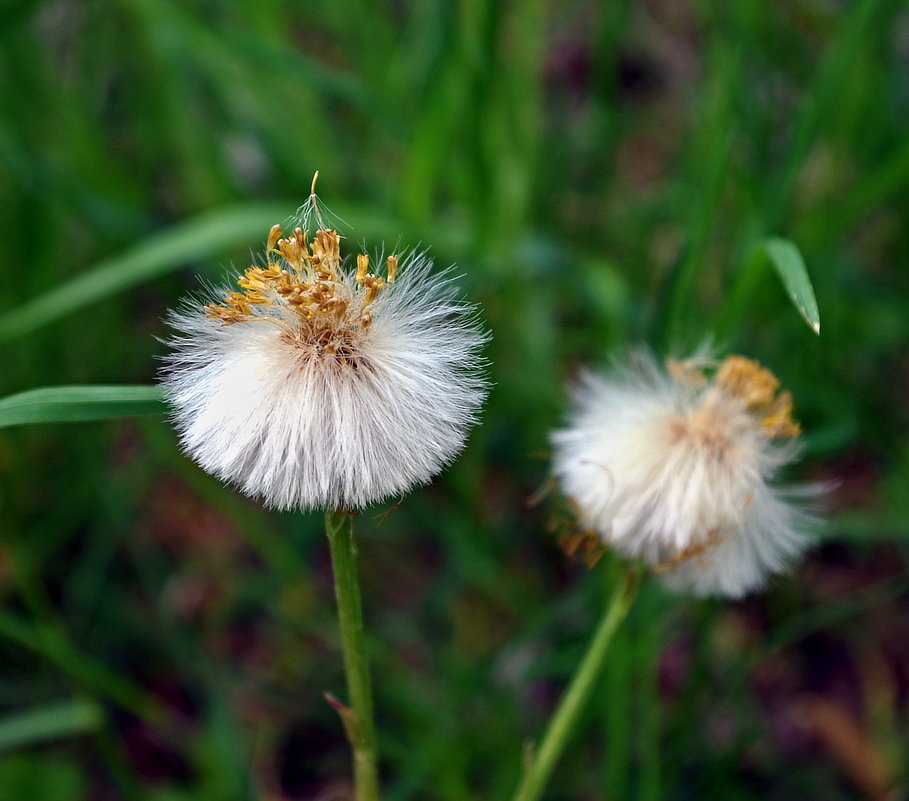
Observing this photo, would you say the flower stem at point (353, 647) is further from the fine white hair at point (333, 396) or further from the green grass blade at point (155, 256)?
the green grass blade at point (155, 256)

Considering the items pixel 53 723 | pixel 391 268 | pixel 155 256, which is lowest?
pixel 391 268

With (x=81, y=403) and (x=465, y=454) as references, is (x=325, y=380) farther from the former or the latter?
(x=465, y=454)

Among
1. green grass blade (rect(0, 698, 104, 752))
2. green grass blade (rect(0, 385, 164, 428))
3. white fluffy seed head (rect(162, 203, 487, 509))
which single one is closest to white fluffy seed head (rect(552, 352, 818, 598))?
white fluffy seed head (rect(162, 203, 487, 509))

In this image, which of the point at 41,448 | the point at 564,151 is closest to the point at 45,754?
the point at 41,448

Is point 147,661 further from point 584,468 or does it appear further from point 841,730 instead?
point 841,730

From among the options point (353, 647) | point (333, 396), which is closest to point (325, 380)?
point (333, 396)

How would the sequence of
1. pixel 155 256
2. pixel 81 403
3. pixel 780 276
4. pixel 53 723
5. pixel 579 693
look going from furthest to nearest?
pixel 155 256 → pixel 53 723 → pixel 780 276 → pixel 579 693 → pixel 81 403

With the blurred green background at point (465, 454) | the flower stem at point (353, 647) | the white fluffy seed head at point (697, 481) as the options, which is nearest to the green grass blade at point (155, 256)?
the blurred green background at point (465, 454)
